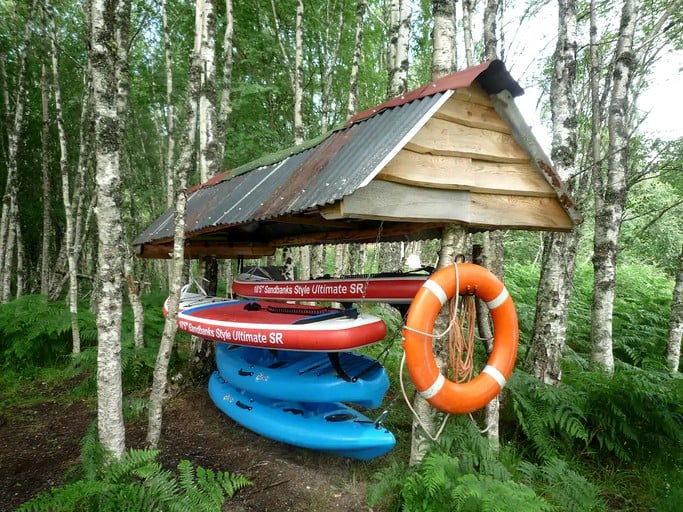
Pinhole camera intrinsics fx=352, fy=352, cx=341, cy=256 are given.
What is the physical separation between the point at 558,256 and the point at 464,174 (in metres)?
2.58

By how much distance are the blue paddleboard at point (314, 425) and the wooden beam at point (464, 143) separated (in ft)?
8.66

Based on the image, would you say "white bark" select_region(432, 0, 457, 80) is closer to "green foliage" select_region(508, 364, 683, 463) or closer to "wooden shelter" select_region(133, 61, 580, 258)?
"wooden shelter" select_region(133, 61, 580, 258)

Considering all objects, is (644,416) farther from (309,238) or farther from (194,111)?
(194,111)

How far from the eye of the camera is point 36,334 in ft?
20.6

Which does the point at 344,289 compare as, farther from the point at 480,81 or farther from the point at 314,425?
the point at 480,81

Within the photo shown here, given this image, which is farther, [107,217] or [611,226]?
[611,226]

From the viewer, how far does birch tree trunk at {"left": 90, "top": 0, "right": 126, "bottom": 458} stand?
285 centimetres

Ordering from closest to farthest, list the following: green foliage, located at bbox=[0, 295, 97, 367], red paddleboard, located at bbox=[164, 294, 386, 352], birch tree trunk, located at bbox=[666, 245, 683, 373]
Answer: red paddleboard, located at bbox=[164, 294, 386, 352] < birch tree trunk, located at bbox=[666, 245, 683, 373] < green foliage, located at bbox=[0, 295, 97, 367]

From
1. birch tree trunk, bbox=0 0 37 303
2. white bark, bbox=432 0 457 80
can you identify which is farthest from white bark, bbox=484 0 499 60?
birch tree trunk, bbox=0 0 37 303

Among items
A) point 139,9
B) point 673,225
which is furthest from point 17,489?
point 673,225

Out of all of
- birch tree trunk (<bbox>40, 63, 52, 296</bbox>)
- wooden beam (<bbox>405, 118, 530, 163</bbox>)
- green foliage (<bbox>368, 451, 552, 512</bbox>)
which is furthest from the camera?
birch tree trunk (<bbox>40, 63, 52, 296</bbox>)

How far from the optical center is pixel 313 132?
12.5 meters

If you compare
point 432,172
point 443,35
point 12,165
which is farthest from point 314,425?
point 12,165

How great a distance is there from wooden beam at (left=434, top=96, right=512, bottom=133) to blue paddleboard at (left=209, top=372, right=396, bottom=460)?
9.58 feet
